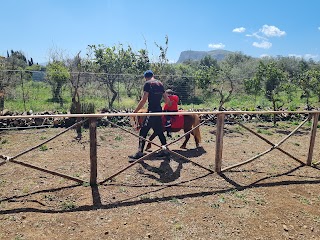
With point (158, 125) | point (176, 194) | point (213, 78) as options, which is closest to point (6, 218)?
point (176, 194)

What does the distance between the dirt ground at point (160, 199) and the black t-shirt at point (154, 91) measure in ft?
3.97

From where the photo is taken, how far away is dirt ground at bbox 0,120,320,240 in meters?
3.72

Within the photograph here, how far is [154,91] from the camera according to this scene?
6.01m

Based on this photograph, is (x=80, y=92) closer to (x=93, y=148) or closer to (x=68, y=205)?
(x=93, y=148)

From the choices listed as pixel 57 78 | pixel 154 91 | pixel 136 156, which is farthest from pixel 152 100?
pixel 57 78

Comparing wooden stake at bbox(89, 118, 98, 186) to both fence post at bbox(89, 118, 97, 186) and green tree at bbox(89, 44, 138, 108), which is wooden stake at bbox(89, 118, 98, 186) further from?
green tree at bbox(89, 44, 138, 108)

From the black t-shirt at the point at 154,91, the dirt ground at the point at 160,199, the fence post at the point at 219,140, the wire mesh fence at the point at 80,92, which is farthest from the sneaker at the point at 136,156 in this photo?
the wire mesh fence at the point at 80,92

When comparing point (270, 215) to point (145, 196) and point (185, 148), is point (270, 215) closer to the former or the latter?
point (145, 196)

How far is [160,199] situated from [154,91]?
2.34 m

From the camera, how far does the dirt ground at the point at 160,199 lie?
3.72 metres

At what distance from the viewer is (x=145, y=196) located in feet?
15.3

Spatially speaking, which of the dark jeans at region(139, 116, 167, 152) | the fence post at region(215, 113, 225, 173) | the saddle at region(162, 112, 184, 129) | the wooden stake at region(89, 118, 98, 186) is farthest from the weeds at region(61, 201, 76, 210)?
the saddle at region(162, 112, 184, 129)

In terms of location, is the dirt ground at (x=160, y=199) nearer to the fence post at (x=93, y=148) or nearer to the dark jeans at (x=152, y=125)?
the fence post at (x=93, y=148)

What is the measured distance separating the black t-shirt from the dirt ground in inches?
47.7
